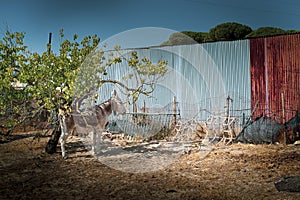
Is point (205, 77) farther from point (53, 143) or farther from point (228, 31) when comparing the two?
point (228, 31)

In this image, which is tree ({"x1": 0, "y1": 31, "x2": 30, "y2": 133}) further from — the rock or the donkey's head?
the rock

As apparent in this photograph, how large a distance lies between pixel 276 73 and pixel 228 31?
39.3 ft

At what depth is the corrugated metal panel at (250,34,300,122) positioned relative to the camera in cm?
1384

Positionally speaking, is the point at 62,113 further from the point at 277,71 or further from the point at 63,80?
the point at 277,71

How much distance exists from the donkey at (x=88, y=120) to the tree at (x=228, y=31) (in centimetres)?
1806

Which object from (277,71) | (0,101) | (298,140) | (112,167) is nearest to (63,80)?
(0,101)

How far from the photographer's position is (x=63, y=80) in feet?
25.5

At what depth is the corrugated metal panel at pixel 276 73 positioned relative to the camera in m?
13.8

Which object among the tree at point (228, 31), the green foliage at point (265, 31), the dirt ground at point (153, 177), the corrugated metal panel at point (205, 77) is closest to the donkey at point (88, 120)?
the dirt ground at point (153, 177)

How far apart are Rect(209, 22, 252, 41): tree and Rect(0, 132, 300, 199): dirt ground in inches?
705

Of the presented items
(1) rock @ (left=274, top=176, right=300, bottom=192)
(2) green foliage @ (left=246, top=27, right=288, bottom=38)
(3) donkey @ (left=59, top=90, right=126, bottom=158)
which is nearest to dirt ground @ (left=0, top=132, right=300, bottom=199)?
(1) rock @ (left=274, top=176, right=300, bottom=192)

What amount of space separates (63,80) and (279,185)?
228 inches

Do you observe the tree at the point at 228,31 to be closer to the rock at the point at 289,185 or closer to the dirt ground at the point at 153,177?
the dirt ground at the point at 153,177

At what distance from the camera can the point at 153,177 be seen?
6.23 meters
